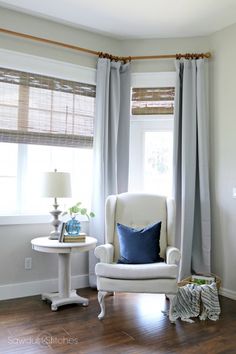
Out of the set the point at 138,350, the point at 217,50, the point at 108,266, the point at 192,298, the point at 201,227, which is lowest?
the point at 138,350

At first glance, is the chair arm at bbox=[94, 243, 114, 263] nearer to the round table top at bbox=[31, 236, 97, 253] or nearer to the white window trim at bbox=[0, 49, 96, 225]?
the round table top at bbox=[31, 236, 97, 253]

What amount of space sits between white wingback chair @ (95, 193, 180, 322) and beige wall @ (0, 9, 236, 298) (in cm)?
66

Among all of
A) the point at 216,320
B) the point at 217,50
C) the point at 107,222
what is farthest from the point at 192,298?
the point at 217,50

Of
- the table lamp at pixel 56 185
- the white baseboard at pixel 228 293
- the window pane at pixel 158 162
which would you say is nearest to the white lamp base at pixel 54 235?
the table lamp at pixel 56 185

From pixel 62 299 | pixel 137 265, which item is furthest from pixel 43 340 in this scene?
pixel 137 265

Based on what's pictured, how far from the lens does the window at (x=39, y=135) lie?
3.49m

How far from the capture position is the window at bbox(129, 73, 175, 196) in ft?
13.2

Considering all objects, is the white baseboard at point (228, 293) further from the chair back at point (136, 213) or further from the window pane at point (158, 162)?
the window pane at point (158, 162)

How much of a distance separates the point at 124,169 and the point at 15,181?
1.20 metres

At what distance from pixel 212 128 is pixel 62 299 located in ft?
7.79

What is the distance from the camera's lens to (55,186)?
3.22m

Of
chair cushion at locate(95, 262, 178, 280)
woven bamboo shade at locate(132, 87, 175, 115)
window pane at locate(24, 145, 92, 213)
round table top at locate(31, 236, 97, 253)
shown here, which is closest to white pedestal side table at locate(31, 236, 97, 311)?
round table top at locate(31, 236, 97, 253)

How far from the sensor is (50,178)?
10.6 ft

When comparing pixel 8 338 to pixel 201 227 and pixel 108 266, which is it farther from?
pixel 201 227
